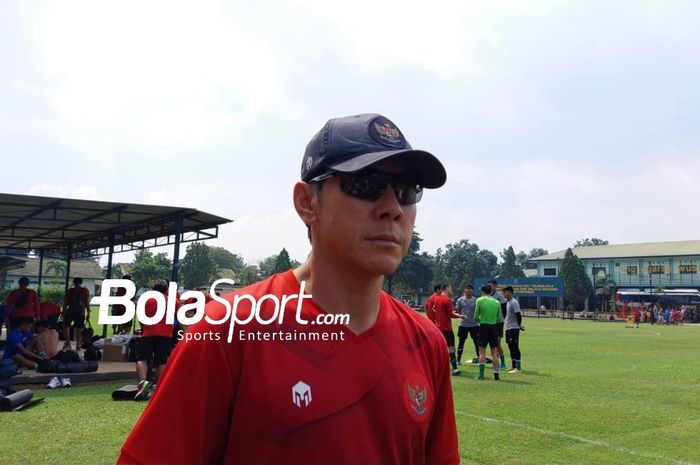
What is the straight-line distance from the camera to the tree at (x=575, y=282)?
7006 cm

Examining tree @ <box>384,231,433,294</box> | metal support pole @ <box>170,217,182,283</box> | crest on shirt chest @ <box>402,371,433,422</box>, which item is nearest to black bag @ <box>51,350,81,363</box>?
metal support pole @ <box>170,217,182,283</box>

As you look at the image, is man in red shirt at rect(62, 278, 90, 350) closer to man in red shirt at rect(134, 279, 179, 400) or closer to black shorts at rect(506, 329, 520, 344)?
man in red shirt at rect(134, 279, 179, 400)

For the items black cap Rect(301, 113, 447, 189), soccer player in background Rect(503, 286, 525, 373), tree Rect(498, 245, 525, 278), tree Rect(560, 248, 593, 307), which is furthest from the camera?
tree Rect(498, 245, 525, 278)

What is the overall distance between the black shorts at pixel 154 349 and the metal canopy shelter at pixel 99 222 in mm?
3432

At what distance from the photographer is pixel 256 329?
1569 mm

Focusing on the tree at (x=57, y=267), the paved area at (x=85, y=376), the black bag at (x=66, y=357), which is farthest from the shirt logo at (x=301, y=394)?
the tree at (x=57, y=267)

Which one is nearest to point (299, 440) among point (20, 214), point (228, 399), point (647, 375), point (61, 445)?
point (228, 399)

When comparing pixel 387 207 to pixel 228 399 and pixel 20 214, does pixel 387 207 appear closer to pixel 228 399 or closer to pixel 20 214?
pixel 228 399

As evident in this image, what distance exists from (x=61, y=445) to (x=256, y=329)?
5533mm

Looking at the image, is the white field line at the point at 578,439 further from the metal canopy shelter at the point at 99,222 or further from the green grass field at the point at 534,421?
the metal canopy shelter at the point at 99,222

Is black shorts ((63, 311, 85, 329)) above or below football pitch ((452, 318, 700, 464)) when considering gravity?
above

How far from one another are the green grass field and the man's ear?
4.59 metres

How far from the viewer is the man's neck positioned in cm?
174

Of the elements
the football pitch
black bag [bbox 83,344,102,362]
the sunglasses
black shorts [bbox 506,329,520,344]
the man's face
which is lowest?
the football pitch
